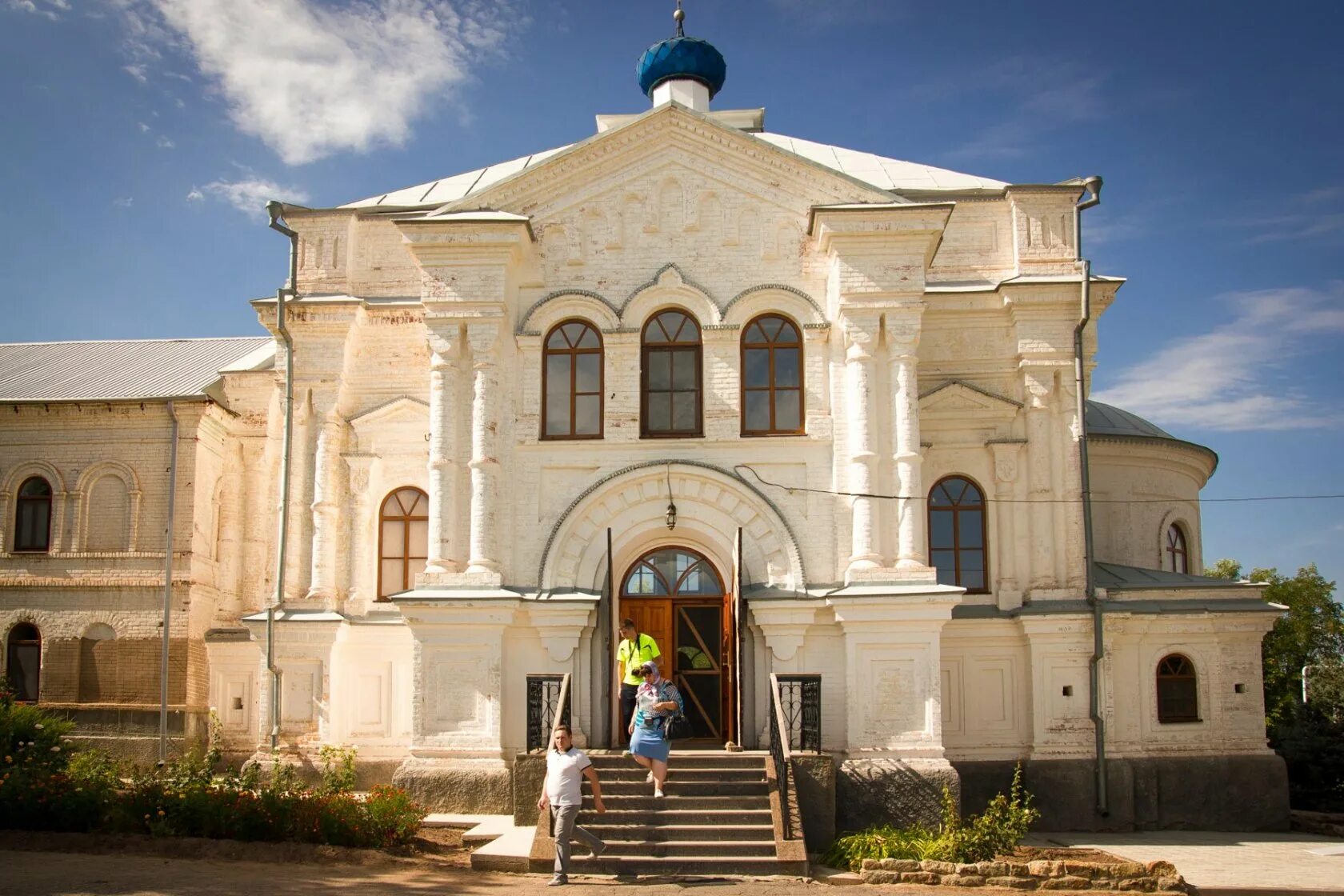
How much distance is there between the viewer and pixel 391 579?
18828mm

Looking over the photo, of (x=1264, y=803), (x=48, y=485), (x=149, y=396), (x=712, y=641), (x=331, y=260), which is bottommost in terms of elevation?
(x=1264, y=803)

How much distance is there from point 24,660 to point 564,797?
40.9 ft

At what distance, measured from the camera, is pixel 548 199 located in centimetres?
1823

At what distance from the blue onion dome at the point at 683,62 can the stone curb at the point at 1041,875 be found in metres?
14.0

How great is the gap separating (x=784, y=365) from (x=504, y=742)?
5893 mm

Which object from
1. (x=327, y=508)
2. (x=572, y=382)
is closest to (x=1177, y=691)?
(x=572, y=382)

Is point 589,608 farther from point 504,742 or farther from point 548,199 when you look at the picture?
point 548,199

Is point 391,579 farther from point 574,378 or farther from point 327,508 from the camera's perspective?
point 574,378

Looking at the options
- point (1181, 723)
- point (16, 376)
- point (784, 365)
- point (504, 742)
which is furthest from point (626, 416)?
point (16, 376)

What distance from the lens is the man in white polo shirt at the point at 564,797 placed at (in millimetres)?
12922

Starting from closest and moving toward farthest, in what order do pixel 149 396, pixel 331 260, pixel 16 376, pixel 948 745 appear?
1. pixel 948 745
2. pixel 331 260
3. pixel 149 396
4. pixel 16 376

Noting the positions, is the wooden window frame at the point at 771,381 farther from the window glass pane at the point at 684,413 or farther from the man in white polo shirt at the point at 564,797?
the man in white polo shirt at the point at 564,797

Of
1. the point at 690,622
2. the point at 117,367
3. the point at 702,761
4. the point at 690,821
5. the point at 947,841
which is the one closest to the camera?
the point at 947,841

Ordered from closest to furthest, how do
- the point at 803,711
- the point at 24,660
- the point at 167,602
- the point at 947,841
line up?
the point at 947,841 < the point at 803,711 < the point at 167,602 < the point at 24,660
